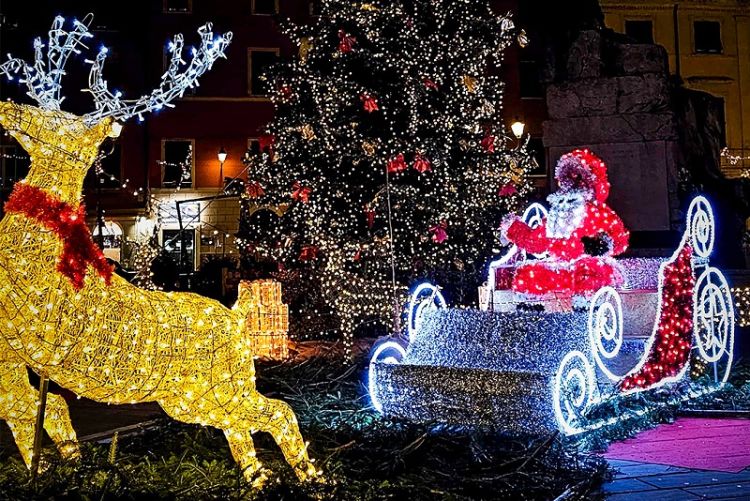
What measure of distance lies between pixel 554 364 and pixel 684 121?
228 inches

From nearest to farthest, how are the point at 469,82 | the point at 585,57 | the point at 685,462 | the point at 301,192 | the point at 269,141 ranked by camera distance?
the point at 685,462, the point at 585,57, the point at 301,192, the point at 469,82, the point at 269,141

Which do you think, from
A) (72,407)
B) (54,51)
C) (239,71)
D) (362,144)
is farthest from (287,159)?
(239,71)

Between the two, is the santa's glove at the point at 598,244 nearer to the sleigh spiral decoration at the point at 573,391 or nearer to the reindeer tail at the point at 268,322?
the sleigh spiral decoration at the point at 573,391

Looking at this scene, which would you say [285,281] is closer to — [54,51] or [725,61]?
[54,51]

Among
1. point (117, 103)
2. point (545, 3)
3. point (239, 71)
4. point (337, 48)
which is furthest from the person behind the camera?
point (239, 71)

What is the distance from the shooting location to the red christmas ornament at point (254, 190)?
14.2m

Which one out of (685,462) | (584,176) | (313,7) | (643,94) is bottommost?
(685,462)

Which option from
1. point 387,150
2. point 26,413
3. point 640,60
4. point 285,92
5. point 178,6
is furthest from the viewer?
point 178,6

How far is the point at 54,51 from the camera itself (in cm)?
500

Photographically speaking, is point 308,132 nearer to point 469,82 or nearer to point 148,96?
point 469,82

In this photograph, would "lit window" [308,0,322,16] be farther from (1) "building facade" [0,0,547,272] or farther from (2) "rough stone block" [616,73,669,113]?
(2) "rough stone block" [616,73,669,113]

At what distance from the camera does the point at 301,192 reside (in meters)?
13.5

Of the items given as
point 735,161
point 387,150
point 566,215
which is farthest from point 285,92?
point 735,161

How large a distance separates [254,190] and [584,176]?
279 inches
